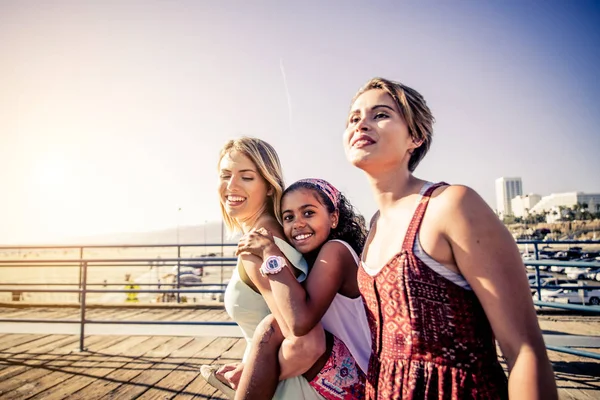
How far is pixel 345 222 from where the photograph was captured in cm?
194

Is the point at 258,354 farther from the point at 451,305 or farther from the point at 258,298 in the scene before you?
the point at 451,305

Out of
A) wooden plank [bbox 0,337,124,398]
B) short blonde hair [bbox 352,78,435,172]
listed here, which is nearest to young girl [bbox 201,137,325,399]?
short blonde hair [bbox 352,78,435,172]

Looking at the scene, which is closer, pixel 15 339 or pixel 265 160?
pixel 265 160

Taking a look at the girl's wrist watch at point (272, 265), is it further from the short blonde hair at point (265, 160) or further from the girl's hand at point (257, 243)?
the short blonde hair at point (265, 160)

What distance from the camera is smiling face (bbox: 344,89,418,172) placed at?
115cm

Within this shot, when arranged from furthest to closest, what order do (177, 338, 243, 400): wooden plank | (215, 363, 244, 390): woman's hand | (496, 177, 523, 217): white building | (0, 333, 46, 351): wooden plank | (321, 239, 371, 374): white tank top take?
1. (496, 177, 523, 217): white building
2. (0, 333, 46, 351): wooden plank
3. (177, 338, 243, 400): wooden plank
4. (215, 363, 244, 390): woman's hand
5. (321, 239, 371, 374): white tank top

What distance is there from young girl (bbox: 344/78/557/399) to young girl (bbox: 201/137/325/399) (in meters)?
0.34

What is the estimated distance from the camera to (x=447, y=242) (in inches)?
36.0

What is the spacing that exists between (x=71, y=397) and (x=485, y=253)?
3493 mm

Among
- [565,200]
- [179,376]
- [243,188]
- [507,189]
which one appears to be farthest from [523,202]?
[243,188]

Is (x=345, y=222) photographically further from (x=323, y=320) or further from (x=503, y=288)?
(x=503, y=288)

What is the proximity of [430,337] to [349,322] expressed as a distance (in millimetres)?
582

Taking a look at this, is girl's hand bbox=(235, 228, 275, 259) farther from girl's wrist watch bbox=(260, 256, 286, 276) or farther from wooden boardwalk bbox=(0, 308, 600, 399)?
wooden boardwalk bbox=(0, 308, 600, 399)

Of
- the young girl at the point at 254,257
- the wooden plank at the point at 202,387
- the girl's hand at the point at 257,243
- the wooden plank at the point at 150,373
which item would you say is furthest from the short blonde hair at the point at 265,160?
the wooden plank at the point at 150,373
